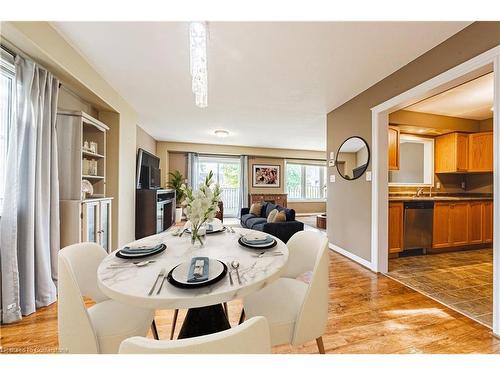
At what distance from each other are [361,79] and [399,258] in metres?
2.57

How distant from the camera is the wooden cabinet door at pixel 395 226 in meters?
3.04

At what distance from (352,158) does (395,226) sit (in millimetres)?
1141

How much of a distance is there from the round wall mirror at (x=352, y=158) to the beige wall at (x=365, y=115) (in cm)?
9

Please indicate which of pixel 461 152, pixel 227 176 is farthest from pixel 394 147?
pixel 227 176

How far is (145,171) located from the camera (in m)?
4.59

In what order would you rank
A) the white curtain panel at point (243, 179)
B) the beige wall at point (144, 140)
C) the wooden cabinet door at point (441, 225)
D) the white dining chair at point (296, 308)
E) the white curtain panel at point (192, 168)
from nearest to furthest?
1. the white dining chair at point (296, 308)
2. the wooden cabinet door at point (441, 225)
3. the beige wall at point (144, 140)
4. the white curtain panel at point (192, 168)
5. the white curtain panel at point (243, 179)

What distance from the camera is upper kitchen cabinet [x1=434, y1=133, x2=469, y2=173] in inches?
143

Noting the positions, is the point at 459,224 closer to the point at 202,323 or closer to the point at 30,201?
the point at 202,323

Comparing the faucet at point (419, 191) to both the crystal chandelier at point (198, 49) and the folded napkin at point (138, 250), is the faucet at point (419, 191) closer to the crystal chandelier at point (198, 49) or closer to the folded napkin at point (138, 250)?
the crystal chandelier at point (198, 49)

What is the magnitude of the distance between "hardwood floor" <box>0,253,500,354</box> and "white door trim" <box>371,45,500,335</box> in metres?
0.27

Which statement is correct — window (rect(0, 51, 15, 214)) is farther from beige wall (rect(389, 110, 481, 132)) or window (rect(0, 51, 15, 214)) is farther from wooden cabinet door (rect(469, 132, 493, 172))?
wooden cabinet door (rect(469, 132, 493, 172))

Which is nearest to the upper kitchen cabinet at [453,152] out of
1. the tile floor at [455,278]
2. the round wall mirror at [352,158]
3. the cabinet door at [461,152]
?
the cabinet door at [461,152]

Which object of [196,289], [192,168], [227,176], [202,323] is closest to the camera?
[196,289]
